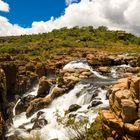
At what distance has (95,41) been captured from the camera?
12588 cm

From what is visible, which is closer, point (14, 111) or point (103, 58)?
point (14, 111)

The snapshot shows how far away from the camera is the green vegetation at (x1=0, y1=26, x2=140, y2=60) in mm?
108250

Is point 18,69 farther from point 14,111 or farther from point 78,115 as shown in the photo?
point 78,115

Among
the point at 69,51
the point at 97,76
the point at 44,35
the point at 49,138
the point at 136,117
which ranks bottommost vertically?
the point at 49,138

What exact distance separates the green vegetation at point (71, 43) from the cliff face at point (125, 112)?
2550 inches

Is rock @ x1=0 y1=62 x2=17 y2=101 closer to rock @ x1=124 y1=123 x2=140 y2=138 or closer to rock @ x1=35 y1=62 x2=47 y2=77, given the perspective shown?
rock @ x1=35 y1=62 x2=47 y2=77

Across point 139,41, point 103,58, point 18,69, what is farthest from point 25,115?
point 139,41

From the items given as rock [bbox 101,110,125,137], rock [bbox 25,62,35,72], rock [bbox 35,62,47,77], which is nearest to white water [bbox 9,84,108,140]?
rock [bbox 101,110,125,137]

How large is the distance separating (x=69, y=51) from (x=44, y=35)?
42061mm

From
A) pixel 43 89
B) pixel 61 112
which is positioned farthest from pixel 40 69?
pixel 61 112

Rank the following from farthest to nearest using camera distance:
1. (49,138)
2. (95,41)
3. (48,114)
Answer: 1. (95,41)
2. (48,114)
3. (49,138)

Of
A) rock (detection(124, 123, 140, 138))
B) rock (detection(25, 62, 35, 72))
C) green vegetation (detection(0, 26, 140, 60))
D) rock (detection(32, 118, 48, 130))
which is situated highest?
green vegetation (detection(0, 26, 140, 60))

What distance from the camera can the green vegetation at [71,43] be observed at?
355 feet

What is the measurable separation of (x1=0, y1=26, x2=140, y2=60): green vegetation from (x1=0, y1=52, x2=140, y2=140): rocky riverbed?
11736 mm
